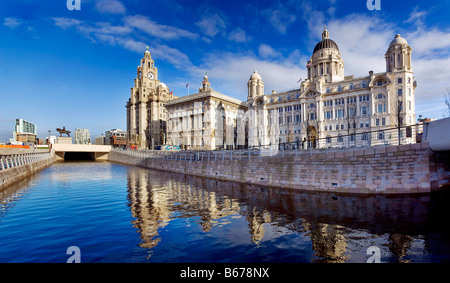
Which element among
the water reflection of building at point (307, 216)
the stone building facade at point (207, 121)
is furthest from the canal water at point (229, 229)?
the stone building facade at point (207, 121)

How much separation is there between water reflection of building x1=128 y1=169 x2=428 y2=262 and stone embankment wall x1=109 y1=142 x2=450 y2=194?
60.0 inches

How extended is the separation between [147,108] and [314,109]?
89142mm

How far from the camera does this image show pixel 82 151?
75.4m

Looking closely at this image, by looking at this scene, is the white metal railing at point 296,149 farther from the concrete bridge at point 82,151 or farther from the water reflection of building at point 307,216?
the concrete bridge at point 82,151

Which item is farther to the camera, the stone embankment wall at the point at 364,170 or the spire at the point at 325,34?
the spire at the point at 325,34

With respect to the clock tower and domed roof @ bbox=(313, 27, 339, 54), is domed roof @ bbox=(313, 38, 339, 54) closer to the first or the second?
domed roof @ bbox=(313, 27, 339, 54)

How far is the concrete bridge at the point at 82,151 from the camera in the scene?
71750mm

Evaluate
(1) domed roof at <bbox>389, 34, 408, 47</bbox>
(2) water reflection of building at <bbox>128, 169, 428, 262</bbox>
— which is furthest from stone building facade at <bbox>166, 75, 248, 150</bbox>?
(2) water reflection of building at <bbox>128, 169, 428, 262</bbox>

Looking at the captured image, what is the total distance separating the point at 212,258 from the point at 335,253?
465cm

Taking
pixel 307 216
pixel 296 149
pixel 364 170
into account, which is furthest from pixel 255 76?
pixel 307 216

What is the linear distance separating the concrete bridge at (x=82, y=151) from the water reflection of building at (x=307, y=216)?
65.5 m

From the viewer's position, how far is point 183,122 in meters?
87.9

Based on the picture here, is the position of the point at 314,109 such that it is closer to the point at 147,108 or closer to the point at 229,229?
the point at 229,229
